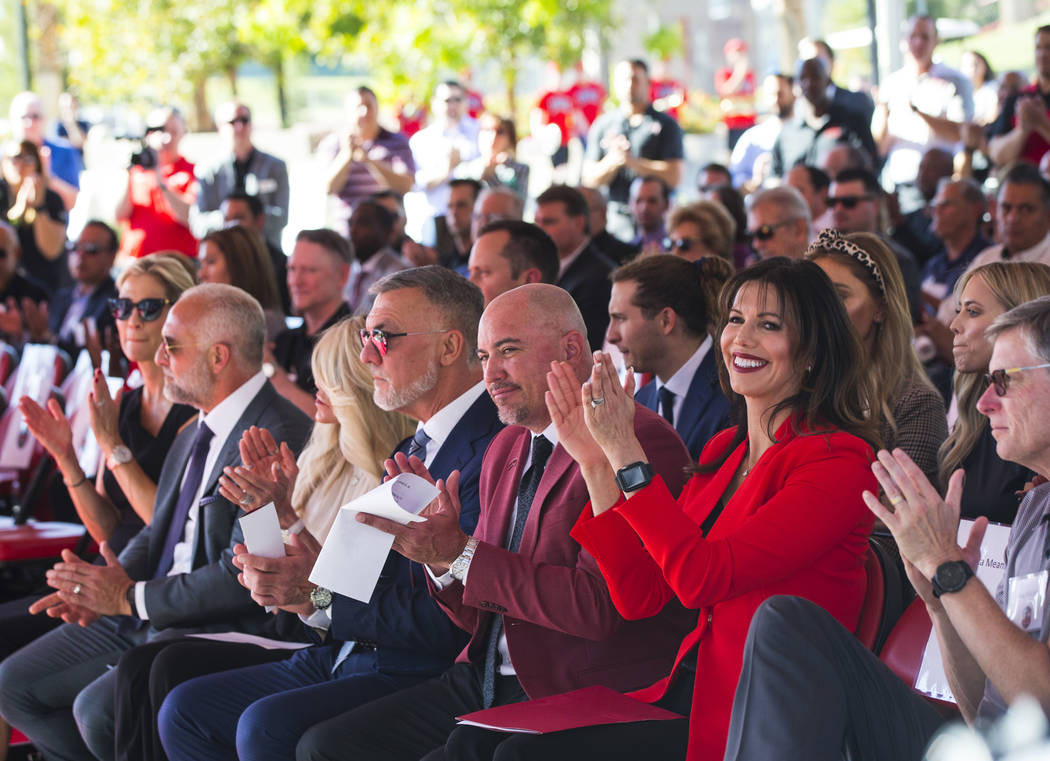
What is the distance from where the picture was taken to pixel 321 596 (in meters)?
3.71

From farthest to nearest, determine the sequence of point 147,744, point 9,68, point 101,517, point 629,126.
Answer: point 9,68
point 629,126
point 101,517
point 147,744

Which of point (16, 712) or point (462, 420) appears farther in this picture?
point (16, 712)

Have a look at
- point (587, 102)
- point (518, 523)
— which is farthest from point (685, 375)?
point (587, 102)

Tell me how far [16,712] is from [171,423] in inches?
48.0

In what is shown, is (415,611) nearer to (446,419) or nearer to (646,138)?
(446,419)

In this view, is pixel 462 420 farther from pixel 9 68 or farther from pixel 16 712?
pixel 9 68

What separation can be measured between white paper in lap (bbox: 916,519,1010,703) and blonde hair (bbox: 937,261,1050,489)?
33.6 inches

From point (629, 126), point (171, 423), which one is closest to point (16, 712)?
point (171, 423)

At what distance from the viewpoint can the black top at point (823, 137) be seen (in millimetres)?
8953

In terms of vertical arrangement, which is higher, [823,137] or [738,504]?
[823,137]

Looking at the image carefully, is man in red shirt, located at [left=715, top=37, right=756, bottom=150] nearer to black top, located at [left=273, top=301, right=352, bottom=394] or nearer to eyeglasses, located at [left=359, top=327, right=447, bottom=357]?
black top, located at [left=273, top=301, right=352, bottom=394]

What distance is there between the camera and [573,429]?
300 centimetres

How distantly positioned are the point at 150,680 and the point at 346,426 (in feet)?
3.22

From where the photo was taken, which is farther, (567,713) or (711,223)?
(711,223)
